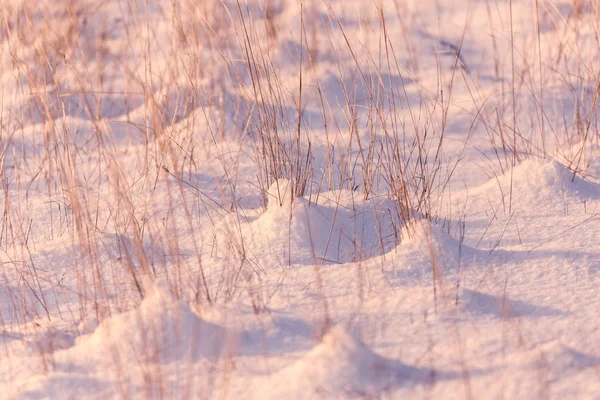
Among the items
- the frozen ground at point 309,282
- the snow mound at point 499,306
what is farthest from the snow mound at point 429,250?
the snow mound at point 499,306

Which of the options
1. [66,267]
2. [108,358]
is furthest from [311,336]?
[66,267]

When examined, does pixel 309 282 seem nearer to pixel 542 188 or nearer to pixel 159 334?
pixel 159 334

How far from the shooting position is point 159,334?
4.00 ft

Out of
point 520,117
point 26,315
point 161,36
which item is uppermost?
point 161,36

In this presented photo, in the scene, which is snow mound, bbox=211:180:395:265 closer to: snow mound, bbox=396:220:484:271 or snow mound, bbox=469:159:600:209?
snow mound, bbox=396:220:484:271

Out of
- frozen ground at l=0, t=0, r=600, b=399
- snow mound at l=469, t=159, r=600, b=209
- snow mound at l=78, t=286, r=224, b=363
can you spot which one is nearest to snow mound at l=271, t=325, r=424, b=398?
frozen ground at l=0, t=0, r=600, b=399

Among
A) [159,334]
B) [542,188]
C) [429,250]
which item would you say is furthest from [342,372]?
[542,188]

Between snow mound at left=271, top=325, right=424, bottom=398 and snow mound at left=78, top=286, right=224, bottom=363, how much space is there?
14 centimetres

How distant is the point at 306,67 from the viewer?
10.0 ft

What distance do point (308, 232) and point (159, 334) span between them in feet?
1.70

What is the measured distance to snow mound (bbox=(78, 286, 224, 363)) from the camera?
119cm

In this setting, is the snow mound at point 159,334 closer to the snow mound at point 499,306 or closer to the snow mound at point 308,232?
the snow mound at point 308,232

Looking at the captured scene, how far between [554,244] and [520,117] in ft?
3.70

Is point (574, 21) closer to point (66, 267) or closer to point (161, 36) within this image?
point (161, 36)
